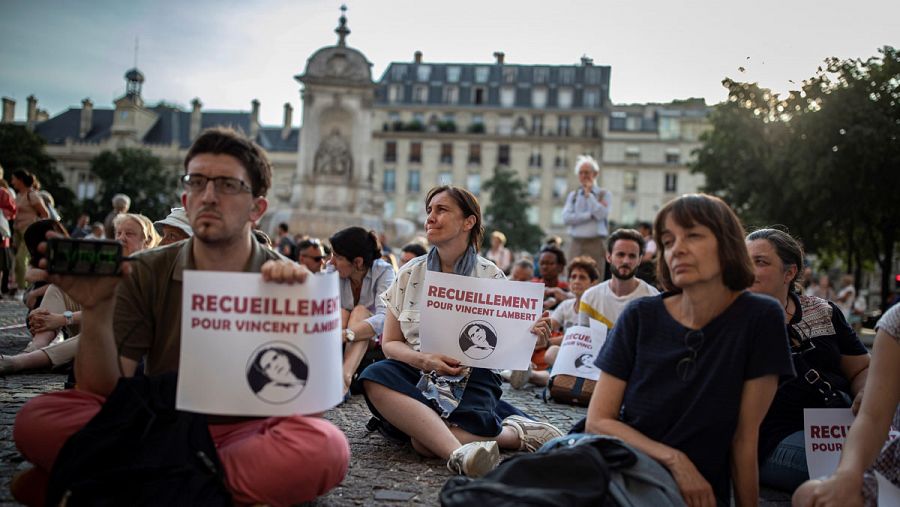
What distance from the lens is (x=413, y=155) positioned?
87375 mm

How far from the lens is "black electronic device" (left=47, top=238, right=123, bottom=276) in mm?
3494

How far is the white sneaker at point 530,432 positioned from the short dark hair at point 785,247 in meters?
1.80

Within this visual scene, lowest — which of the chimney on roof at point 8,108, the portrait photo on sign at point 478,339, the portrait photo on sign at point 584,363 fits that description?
the portrait photo on sign at point 584,363

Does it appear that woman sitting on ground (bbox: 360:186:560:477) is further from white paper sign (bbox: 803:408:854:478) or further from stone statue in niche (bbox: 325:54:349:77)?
stone statue in niche (bbox: 325:54:349:77)

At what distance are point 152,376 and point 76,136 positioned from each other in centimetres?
10256

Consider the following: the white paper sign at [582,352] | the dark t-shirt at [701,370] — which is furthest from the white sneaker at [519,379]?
the dark t-shirt at [701,370]

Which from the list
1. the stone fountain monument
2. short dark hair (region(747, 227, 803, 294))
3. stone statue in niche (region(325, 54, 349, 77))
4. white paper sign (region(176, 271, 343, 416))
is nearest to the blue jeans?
short dark hair (region(747, 227, 803, 294))

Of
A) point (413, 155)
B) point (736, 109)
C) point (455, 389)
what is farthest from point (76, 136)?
point (455, 389)

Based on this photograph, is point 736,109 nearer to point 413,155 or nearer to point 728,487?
point 728,487

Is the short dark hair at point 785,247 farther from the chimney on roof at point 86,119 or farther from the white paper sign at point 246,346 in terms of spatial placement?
the chimney on roof at point 86,119

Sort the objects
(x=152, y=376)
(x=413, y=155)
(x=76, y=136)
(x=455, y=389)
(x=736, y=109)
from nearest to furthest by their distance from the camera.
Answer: (x=152, y=376)
(x=455, y=389)
(x=736, y=109)
(x=413, y=155)
(x=76, y=136)

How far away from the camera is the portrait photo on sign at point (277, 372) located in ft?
12.2

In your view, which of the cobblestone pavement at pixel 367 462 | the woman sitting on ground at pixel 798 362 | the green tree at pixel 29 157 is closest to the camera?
the cobblestone pavement at pixel 367 462

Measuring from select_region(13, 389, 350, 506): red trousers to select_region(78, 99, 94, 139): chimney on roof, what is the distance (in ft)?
333
